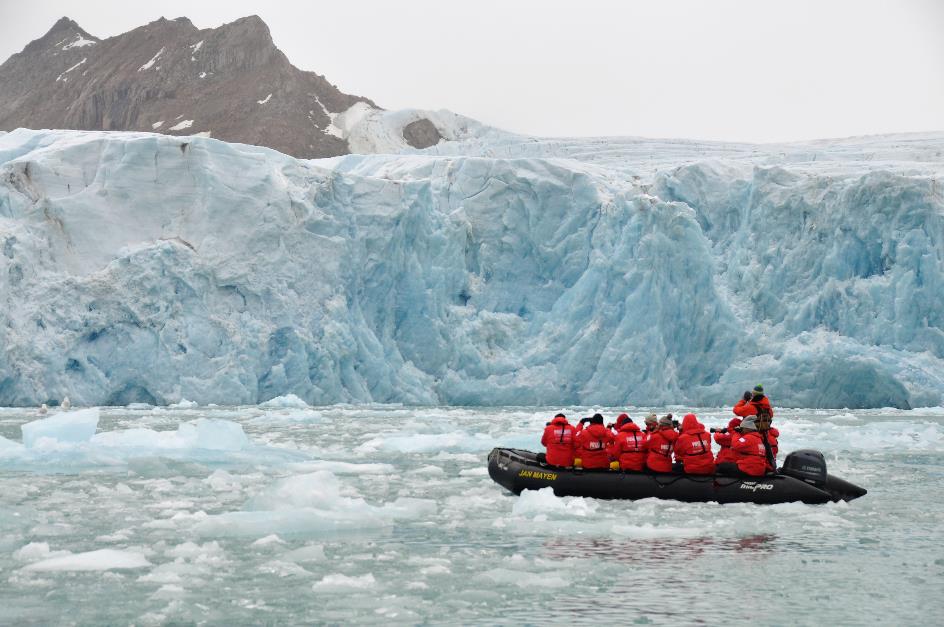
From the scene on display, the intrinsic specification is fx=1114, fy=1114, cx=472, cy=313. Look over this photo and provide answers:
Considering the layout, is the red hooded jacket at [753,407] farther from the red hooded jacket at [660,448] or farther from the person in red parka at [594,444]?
the person in red parka at [594,444]

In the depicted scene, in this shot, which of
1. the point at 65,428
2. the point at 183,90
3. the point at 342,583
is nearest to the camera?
the point at 342,583

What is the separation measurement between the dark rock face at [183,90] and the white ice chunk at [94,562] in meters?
59.4

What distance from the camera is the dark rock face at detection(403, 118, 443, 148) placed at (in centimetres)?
5712

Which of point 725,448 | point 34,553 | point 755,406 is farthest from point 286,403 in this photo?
point 34,553

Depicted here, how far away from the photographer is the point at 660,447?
468 inches

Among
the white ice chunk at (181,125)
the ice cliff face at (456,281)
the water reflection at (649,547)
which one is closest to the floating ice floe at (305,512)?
the water reflection at (649,547)

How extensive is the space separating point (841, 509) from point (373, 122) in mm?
57206

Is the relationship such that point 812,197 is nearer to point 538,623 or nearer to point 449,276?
point 449,276

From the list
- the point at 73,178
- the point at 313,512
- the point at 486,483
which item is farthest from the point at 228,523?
the point at 73,178

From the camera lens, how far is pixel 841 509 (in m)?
11.5

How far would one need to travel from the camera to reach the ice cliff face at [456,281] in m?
26.1

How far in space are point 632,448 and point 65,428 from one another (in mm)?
7661

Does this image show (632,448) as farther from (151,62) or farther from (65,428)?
(151,62)

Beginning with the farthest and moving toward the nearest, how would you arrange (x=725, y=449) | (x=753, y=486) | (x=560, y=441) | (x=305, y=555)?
1. (x=560, y=441)
2. (x=725, y=449)
3. (x=753, y=486)
4. (x=305, y=555)
